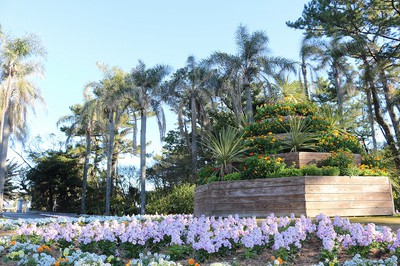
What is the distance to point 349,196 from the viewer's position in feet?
24.0

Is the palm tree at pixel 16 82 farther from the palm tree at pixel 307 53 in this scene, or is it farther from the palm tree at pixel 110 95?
the palm tree at pixel 307 53

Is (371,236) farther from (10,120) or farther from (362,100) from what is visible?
(362,100)

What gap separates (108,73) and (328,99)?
19540 mm

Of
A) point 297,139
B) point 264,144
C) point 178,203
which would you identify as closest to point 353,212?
point 297,139

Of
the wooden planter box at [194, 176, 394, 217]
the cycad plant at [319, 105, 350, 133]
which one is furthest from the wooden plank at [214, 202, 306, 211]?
the cycad plant at [319, 105, 350, 133]

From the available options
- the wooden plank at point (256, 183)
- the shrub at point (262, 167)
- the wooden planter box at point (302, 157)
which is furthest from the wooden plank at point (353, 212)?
the wooden planter box at point (302, 157)

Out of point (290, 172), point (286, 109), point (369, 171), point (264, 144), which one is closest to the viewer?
point (290, 172)

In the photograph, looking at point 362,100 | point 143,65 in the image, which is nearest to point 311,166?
point 143,65

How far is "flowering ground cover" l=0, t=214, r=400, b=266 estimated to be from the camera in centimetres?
388

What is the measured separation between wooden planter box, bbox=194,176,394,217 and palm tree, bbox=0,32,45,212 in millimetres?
15846

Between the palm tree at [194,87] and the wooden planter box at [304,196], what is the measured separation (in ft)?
55.7

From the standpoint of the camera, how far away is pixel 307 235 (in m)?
4.56

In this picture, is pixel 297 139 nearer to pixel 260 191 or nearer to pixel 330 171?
pixel 330 171

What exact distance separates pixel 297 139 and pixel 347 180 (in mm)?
1636
